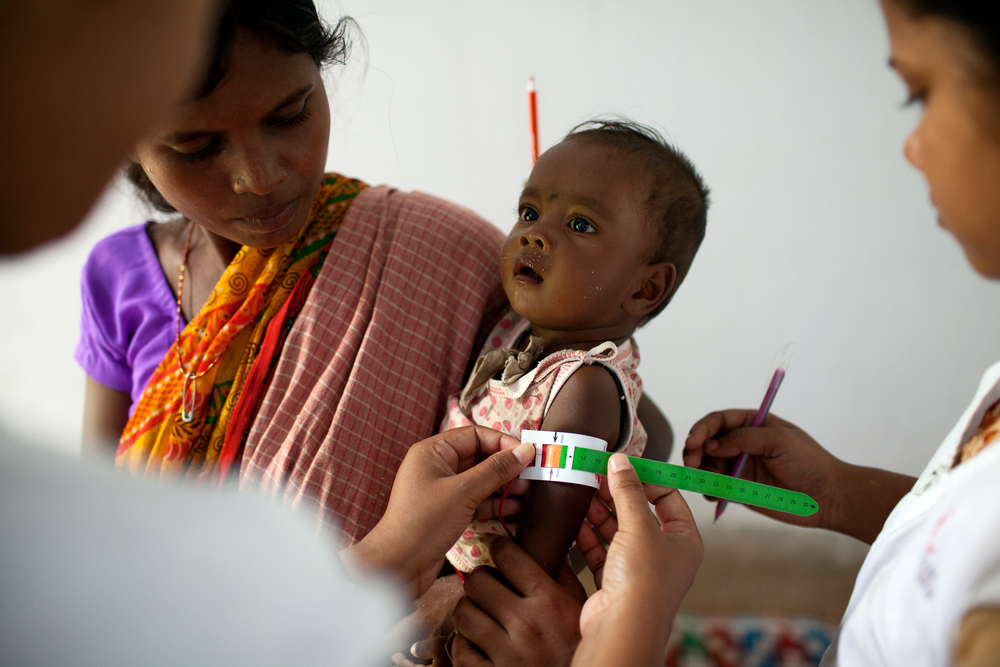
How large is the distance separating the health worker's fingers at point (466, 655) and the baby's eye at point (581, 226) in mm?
824

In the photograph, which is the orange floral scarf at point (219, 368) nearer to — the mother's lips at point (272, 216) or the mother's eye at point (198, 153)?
the mother's lips at point (272, 216)

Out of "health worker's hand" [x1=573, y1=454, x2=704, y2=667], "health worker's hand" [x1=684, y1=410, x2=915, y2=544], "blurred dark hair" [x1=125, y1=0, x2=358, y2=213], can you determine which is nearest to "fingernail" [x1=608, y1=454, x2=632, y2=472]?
"health worker's hand" [x1=573, y1=454, x2=704, y2=667]

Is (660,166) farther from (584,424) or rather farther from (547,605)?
(547,605)

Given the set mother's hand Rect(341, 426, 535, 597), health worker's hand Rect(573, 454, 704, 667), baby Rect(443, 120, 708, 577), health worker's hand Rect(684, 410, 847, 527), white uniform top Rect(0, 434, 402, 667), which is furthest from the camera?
health worker's hand Rect(684, 410, 847, 527)

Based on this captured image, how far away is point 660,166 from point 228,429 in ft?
3.61

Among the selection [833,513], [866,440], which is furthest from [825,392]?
[833,513]

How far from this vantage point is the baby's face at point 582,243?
1.41m

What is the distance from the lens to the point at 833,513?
158 centimetres

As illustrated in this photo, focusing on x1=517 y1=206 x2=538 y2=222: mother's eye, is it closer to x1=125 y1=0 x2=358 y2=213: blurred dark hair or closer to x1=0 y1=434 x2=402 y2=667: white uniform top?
x1=125 y1=0 x2=358 y2=213: blurred dark hair

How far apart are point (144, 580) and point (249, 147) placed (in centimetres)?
93

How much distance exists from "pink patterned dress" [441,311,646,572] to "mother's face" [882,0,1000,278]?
26.6 inches

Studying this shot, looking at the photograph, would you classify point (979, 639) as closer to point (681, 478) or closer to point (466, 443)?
point (681, 478)

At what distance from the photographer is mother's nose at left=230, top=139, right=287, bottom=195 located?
1.32m

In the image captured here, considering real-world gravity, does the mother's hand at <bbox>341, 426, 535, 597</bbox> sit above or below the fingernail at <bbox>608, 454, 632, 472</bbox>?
below
